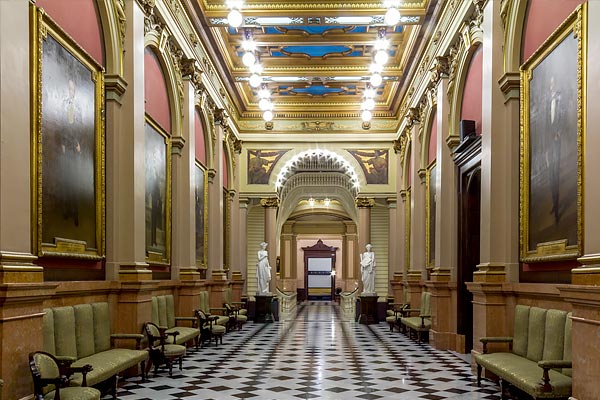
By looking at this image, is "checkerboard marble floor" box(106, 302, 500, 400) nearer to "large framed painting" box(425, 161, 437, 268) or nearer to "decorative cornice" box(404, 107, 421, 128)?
"large framed painting" box(425, 161, 437, 268)

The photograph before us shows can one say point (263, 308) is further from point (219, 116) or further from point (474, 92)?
point (474, 92)

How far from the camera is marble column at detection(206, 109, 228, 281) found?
1714 centimetres

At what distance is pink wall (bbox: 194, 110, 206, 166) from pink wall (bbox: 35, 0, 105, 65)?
22.3ft

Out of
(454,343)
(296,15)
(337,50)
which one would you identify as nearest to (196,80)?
(296,15)

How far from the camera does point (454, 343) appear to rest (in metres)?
13.0

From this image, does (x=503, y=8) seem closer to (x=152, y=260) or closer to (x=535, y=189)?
(x=535, y=189)

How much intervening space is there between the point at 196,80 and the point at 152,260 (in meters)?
4.98

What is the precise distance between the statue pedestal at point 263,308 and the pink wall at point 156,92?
921 centimetres

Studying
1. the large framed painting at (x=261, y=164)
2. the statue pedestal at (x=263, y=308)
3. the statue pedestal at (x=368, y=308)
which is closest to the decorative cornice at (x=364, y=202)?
the large framed painting at (x=261, y=164)

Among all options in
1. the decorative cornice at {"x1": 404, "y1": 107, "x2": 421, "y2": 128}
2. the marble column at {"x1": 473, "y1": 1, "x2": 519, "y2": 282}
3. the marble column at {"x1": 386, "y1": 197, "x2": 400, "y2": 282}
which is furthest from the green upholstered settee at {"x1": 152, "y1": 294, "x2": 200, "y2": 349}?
the marble column at {"x1": 386, "y1": 197, "x2": 400, "y2": 282}

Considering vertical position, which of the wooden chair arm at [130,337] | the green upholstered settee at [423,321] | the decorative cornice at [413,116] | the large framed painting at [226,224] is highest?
the decorative cornice at [413,116]

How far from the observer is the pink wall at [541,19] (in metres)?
7.51

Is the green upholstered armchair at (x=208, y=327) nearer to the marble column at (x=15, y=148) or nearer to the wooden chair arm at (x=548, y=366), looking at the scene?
the marble column at (x=15, y=148)

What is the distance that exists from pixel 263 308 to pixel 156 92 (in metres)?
10.6
